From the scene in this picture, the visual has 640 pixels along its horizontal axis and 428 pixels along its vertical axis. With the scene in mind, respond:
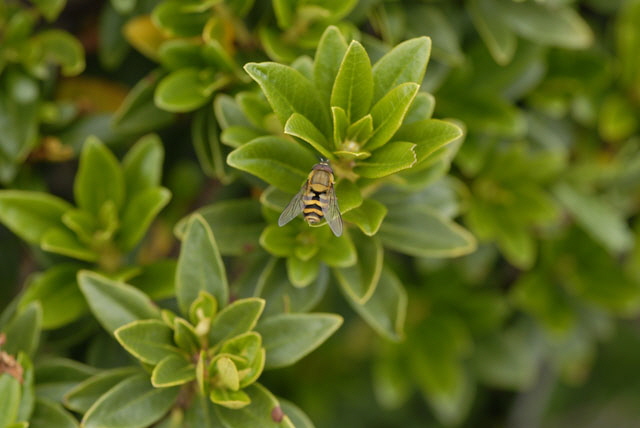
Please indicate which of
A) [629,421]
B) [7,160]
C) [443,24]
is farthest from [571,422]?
[7,160]

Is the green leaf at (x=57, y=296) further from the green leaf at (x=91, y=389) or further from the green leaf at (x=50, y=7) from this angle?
the green leaf at (x=50, y=7)

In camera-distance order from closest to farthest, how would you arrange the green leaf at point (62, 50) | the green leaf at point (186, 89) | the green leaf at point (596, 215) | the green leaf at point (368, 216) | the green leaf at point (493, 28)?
the green leaf at point (368, 216) < the green leaf at point (186, 89) < the green leaf at point (62, 50) < the green leaf at point (493, 28) < the green leaf at point (596, 215)

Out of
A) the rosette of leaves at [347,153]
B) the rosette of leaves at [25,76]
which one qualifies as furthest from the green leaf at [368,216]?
the rosette of leaves at [25,76]

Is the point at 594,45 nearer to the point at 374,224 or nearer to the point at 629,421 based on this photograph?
the point at 374,224

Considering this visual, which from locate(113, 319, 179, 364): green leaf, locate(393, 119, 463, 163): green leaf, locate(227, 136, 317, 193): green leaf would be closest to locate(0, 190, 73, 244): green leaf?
locate(113, 319, 179, 364): green leaf

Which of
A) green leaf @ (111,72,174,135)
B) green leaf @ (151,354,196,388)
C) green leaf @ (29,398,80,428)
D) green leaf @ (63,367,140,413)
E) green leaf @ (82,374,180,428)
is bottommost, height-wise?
green leaf @ (29,398,80,428)

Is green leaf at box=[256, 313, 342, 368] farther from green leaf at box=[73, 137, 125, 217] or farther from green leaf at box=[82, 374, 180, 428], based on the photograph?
green leaf at box=[73, 137, 125, 217]
